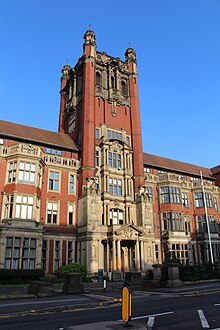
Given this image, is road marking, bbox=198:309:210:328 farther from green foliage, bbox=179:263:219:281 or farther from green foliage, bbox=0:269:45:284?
green foliage, bbox=0:269:45:284

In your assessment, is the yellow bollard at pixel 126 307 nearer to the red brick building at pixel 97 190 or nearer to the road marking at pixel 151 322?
the road marking at pixel 151 322

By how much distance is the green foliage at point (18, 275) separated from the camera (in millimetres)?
26766

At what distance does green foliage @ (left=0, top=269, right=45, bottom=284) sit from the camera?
26.8 m

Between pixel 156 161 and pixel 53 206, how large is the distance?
21.5 meters

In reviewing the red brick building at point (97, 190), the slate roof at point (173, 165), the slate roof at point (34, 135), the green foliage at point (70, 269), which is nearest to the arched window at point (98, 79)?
the red brick building at point (97, 190)

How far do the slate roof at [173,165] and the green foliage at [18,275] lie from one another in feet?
78.9

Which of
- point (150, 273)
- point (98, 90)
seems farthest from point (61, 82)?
point (150, 273)

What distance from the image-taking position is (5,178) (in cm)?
3234

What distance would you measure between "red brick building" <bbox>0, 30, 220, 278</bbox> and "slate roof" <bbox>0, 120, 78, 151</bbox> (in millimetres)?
137

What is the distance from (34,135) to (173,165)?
25479 mm

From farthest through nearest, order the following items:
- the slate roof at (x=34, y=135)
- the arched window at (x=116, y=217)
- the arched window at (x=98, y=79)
A: 1. the arched window at (x=98, y=79)
2. the arched window at (x=116, y=217)
3. the slate roof at (x=34, y=135)

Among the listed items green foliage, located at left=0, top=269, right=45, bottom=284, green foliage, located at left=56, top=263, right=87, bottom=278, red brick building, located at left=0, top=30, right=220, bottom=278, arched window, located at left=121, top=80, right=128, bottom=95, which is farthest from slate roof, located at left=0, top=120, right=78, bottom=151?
green foliage, located at left=0, top=269, right=45, bottom=284

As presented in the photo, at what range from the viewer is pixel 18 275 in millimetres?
27422

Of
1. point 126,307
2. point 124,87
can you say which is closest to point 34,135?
point 124,87
